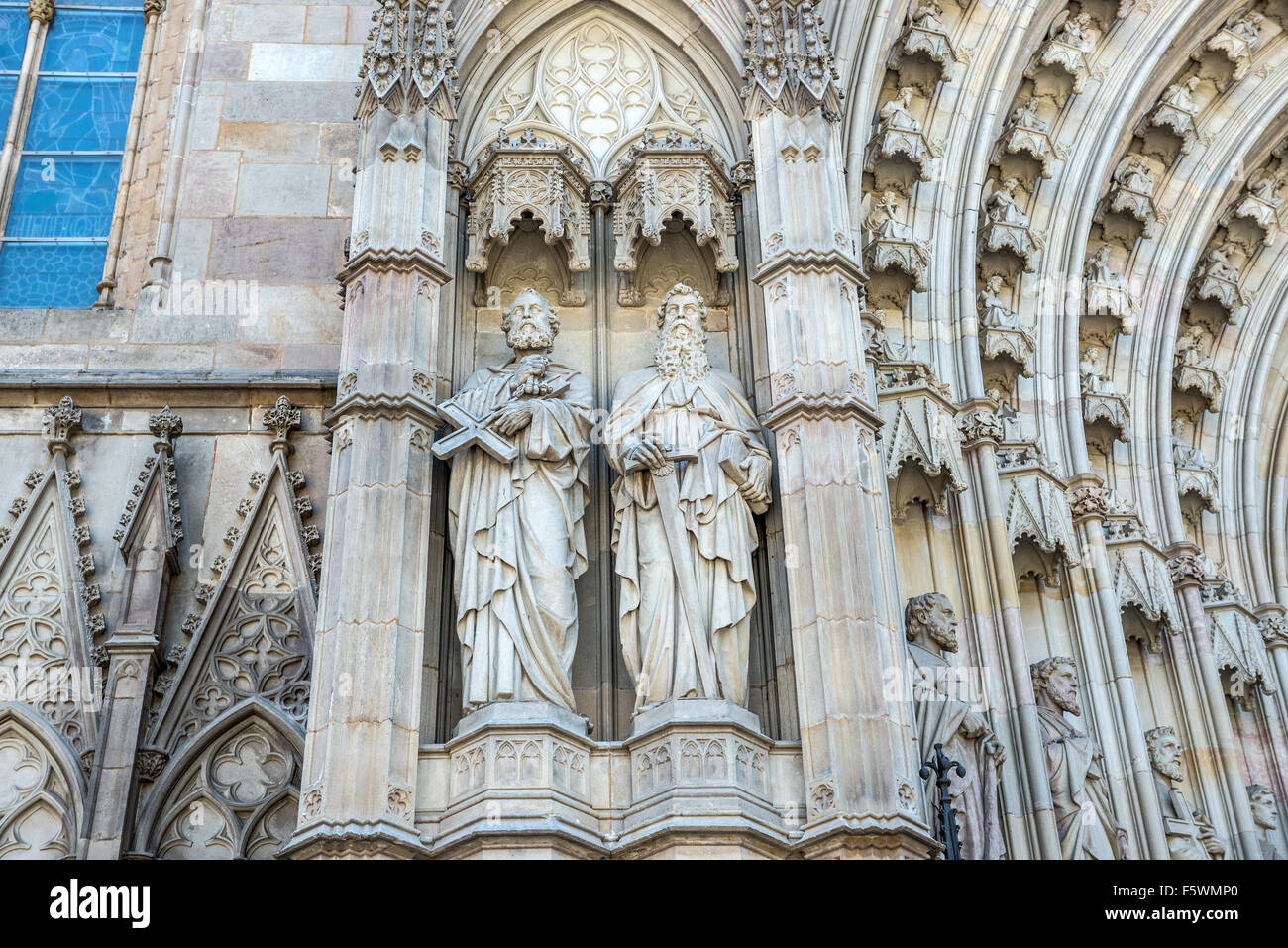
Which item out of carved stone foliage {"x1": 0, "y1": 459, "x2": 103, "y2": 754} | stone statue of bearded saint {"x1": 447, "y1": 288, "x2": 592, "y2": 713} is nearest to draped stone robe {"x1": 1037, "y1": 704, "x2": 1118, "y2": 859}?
stone statue of bearded saint {"x1": 447, "y1": 288, "x2": 592, "y2": 713}

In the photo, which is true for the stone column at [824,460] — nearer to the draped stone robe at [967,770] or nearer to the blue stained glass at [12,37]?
the draped stone robe at [967,770]

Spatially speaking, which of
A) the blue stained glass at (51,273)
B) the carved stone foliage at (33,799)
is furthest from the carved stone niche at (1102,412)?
the carved stone foliage at (33,799)

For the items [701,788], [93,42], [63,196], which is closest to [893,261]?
[701,788]

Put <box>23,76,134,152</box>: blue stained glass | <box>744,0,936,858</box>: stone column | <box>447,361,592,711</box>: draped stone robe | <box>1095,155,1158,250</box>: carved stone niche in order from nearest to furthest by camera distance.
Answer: <box>744,0,936,858</box>: stone column → <box>447,361,592,711</box>: draped stone robe → <box>23,76,134,152</box>: blue stained glass → <box>1095,155,1158,250</box>: carved stone niche

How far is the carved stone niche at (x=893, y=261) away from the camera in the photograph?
12102mm

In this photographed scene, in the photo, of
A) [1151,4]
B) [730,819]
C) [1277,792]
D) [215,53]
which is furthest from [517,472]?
[1151,4]

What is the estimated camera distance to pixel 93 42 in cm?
1397

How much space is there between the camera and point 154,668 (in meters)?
10.3

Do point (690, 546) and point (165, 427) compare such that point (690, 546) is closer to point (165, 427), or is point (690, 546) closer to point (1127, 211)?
point (165, 427)

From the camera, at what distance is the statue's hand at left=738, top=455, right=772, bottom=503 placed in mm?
9820

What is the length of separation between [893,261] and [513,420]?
351 cm

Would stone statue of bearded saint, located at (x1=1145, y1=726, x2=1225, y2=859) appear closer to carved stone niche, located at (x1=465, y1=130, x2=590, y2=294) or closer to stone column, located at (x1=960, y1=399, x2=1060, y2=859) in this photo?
stone column, located at (x1=960, y1=399, x2=1060, y2=859)

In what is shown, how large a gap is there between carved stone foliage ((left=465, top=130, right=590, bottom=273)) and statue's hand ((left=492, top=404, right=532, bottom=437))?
1396mm

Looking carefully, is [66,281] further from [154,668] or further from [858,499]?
[858,499]
